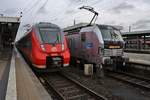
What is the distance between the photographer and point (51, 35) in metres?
12.2

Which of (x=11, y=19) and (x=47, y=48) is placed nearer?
(x=47, y=48)

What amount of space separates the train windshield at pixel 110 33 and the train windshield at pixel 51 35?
8.59 ft

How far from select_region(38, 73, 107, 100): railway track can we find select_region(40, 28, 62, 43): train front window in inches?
83.6

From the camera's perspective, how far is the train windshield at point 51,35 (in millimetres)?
11968

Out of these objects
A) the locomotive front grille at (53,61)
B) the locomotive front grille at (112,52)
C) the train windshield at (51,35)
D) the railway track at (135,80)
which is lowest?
the railway track at (135,80)

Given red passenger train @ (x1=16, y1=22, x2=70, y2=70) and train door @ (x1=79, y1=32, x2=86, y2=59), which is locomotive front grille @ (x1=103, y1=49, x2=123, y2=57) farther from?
red passenger train @ (x1=16, y1=22, x2=70, y2=70)

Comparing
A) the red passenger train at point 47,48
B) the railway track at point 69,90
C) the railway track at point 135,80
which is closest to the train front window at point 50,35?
the red passenger train at point 47,48

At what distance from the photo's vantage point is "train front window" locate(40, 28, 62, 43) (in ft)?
39.3

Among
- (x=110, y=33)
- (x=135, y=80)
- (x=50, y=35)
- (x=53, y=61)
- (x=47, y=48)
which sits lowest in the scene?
(x=135, y=80)

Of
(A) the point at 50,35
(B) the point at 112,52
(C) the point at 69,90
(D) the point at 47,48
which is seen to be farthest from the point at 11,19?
(C) the point at 69,90

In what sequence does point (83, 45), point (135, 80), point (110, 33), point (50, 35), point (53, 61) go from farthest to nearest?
point (83, 45), point (110, 33), point (50, 35), point (53, 61), point (135, 80)

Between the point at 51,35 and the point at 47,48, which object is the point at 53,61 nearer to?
the point at 47,48

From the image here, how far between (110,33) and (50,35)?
3793 mm

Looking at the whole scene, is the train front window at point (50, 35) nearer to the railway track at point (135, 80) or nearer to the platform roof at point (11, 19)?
the railway track at point (135, 80)
